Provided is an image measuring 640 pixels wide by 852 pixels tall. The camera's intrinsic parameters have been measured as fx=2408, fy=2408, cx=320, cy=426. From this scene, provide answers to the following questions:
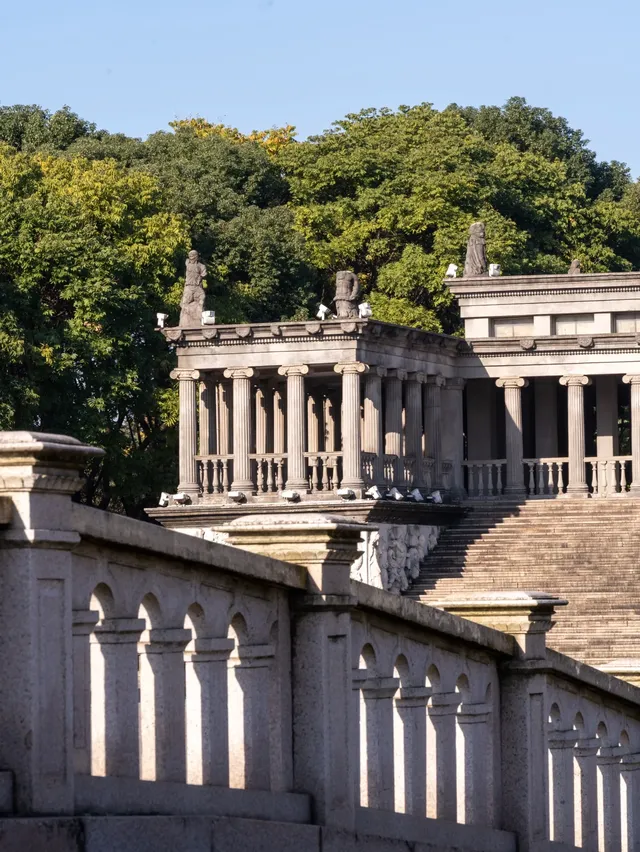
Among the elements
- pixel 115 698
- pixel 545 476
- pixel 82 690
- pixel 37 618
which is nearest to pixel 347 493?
pixel 545 476

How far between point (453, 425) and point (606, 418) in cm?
483

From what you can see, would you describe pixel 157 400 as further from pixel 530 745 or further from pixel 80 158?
pixel 530 745

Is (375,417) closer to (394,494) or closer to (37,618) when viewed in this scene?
(394,494)

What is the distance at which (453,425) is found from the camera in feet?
210

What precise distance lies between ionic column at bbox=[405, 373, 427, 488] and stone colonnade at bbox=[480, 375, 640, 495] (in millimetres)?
2496

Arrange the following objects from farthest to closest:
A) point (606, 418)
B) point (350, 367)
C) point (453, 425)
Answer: point (606, 418) < point (453, 425) < point (350, 367)

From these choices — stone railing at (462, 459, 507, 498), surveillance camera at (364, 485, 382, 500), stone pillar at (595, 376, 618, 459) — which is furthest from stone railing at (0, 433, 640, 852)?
stone pillar at (595, 376, 618, 459)

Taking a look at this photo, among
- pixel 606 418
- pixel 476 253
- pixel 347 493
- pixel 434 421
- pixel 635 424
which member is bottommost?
pixel 347 493

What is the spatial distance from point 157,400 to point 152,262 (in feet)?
13.0

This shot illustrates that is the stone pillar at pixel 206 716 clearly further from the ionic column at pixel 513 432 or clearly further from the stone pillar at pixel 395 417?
the ionic column at pixel 513 432

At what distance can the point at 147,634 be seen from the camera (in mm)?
12070

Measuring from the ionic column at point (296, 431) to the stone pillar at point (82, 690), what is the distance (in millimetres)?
46283

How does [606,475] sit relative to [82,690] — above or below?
above

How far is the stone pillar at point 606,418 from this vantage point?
215 ft
